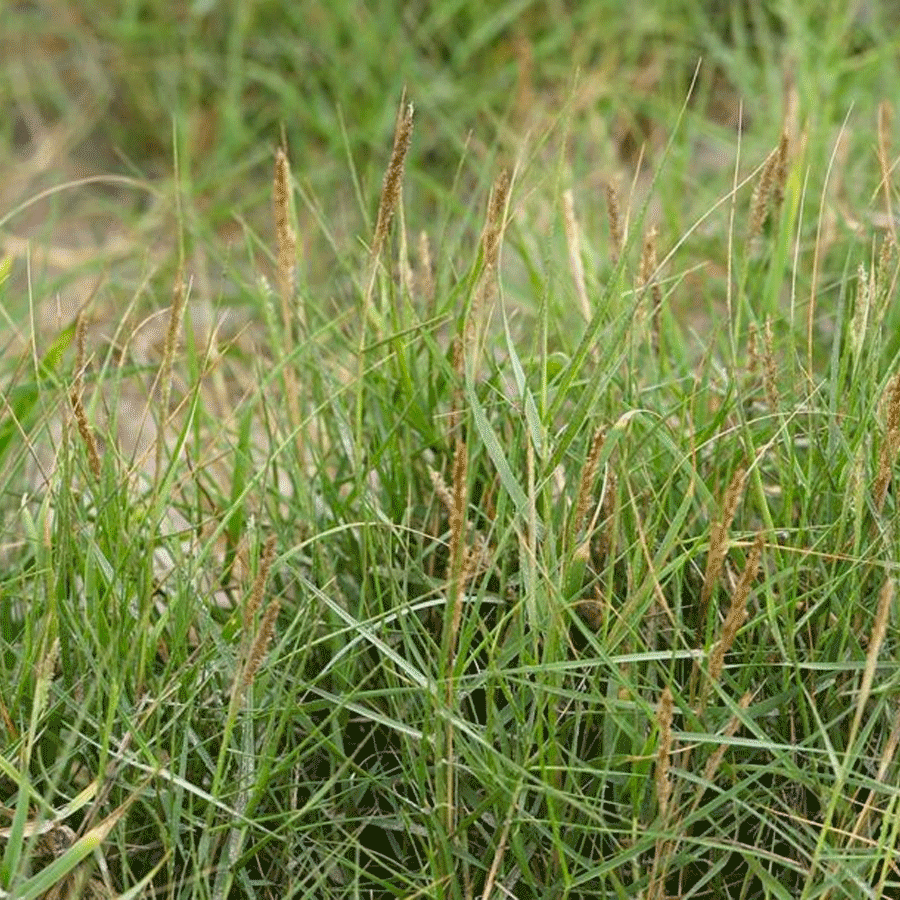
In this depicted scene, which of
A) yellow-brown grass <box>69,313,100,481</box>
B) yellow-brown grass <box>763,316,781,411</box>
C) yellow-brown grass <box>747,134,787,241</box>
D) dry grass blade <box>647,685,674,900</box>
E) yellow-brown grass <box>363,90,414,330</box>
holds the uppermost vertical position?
Result: yellow-brown grass <box>363,90,414,330</box>

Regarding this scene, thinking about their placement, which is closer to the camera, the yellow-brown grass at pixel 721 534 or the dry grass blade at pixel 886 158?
the yellow-brown grass at pixel 721 534

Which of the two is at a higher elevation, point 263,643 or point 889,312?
point 263,643

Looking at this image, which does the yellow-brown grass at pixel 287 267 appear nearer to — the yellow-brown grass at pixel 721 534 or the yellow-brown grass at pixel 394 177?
the yellow-brown grass at pixel 394 177

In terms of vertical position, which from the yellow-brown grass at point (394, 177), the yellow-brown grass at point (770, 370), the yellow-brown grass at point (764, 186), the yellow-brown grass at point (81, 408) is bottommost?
the yellow-brown grass at point (770, 370)

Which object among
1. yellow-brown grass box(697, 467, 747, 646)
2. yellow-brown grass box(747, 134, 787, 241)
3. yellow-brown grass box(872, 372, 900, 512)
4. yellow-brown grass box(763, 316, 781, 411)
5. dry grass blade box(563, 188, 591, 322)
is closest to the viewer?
yellow-brown grass box(697, 467, 747, 646)

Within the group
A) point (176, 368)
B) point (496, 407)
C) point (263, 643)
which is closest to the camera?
point (263, 643)

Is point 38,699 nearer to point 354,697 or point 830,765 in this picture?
point 354,697

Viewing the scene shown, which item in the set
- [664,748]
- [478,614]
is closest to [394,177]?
[478,614]

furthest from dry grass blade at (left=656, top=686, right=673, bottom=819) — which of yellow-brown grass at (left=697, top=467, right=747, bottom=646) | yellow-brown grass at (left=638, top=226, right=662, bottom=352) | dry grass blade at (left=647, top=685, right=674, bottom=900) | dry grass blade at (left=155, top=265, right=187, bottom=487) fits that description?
dry grass blade at (left=155, top=265, right=187, bottom=487)

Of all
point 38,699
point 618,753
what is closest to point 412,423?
point 618,753

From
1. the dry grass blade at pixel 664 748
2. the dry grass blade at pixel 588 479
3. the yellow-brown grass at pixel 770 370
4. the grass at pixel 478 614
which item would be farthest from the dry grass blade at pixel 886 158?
the dry grass blade at pixel 664 748

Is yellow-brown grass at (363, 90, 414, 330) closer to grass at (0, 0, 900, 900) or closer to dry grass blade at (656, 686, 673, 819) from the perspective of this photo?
grass at (0, 0, 900, 900)
